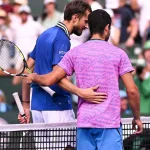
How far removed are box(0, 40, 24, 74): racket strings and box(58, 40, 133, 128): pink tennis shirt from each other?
3.16 feet

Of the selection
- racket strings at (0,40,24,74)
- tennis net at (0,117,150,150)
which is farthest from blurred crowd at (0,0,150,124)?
tennis net at (0,117,150,150)

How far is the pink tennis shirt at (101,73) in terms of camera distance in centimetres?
676

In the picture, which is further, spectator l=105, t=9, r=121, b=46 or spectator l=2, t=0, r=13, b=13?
spectator l=2, t=0, r=13, b=13

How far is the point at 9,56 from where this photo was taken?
8.49 m

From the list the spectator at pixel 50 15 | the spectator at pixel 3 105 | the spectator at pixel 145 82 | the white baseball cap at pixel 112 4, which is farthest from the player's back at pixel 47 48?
the white baseball cap at pixel 112 4

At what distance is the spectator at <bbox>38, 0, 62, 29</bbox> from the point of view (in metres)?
14.4

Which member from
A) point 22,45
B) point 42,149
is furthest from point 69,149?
point 22,45

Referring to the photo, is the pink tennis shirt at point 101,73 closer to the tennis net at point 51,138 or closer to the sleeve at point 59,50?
the sleeve at point 59,50

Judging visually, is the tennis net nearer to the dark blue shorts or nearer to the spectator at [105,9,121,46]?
the dark blue shorts

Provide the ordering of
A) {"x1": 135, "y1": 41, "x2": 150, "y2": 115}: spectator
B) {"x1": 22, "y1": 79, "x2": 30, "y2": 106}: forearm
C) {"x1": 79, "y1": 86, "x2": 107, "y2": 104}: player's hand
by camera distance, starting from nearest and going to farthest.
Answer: {"x1": 79, "y1": 86, "x2": 107, "y2": 104}: player's hand, {"x1": 22, "y1": 79, "x2": 30, "y2": 106}: forearm, {"x1": 135, "y1": 41, "x2": 150, "y2": 115}: spectator

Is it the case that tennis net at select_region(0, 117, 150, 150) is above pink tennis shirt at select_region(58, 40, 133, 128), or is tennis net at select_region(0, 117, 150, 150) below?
below

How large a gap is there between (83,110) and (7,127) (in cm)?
102

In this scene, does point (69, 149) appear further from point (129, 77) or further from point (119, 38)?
point (119, 38)

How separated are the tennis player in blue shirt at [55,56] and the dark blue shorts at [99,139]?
0.90 m
